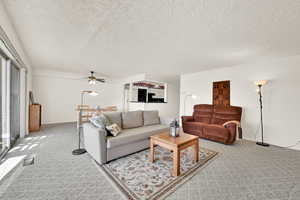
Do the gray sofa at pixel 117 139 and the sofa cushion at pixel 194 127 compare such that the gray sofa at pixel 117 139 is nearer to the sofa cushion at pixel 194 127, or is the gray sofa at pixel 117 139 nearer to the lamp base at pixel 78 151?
the lamp base at pixel 78 151

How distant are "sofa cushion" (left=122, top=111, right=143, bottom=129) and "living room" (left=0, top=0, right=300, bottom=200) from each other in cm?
3

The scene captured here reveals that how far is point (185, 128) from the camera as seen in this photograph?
414cm

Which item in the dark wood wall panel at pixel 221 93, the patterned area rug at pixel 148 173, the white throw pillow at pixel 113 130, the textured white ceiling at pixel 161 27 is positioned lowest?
the patterned area rug at pixel 148 173

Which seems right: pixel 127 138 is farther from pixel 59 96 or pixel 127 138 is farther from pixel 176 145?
pixel 59 96

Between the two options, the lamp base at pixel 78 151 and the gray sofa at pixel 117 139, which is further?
the lamp base at pixel 78 151

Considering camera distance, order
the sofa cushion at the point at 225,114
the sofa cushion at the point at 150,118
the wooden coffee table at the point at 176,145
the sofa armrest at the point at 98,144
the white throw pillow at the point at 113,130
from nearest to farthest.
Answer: the wooden coffee table at the point at 176,145, the sofa armrest at the point at 98,144, the white throw pillow at the point at 113,130, the sofa cushion at the point at 150,118, the sofa cushion at the point at 225,114

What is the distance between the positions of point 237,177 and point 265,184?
0.32 metres

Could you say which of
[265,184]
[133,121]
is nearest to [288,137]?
[265,184]

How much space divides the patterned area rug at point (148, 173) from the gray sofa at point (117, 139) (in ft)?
0.47

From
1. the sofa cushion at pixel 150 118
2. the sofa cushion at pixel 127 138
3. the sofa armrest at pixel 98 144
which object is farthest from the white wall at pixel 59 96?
the sofa cushion at pixel 127 138

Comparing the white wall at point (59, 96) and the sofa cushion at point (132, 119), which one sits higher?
the white wall at point (59, 96)

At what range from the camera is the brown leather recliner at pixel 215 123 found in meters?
3.24

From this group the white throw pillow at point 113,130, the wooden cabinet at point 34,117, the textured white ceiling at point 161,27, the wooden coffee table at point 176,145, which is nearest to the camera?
the textured white ceiling at point 161,27

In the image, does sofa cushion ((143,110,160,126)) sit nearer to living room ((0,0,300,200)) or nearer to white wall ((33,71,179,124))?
living room ((0,0,300,200))
